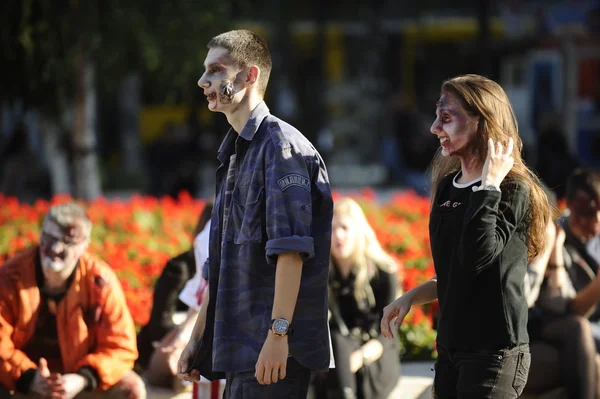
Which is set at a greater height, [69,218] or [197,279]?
[69,218]

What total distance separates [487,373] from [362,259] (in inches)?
A: 88.9

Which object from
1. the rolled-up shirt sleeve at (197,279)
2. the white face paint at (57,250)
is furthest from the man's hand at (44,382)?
the rolled-up shirt sleeve at (197,279)

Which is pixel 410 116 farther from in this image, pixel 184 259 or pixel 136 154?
pixel 184 259

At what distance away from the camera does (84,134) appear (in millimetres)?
13336

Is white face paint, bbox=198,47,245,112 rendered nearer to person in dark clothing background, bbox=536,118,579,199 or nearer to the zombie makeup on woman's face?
the zombie makeup on woman's face

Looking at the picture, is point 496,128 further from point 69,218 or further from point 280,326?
point 69,218

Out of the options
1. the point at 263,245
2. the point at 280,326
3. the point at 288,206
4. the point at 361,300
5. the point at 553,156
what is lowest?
the point at 553,156

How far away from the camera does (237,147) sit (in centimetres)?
374

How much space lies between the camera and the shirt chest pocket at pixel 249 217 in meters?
3.59

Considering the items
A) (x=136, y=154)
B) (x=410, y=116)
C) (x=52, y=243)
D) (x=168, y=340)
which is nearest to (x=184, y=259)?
(x=168, y=340)

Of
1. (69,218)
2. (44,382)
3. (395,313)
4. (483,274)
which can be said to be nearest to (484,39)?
(69,218)

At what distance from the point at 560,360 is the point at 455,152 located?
1.96 meters

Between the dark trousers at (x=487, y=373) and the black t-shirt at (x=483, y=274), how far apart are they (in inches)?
1.2

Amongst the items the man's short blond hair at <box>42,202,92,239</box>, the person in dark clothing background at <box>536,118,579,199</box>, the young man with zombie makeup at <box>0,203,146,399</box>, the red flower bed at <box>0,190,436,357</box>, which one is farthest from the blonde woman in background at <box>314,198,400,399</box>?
the person in dark clothing background at <box>536,118,579,199</box>
